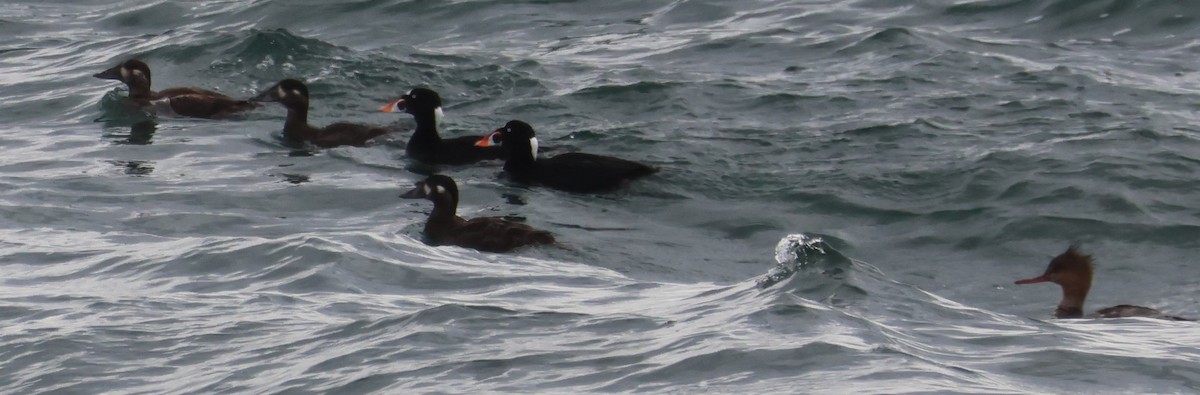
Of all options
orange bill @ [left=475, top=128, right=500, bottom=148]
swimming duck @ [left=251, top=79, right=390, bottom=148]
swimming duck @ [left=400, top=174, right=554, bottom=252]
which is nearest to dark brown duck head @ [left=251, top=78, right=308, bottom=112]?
swimming duck @ [left=251, top=79, right=390, bottom=148]

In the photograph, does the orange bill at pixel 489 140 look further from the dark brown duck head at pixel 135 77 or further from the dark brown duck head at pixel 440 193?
the dark brown duck head at pixel 135 77

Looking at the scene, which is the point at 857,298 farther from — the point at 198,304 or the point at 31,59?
the point at 31,59

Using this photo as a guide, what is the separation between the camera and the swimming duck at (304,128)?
13312 mm

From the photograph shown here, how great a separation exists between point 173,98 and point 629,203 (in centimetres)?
482

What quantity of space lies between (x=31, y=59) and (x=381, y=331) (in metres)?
11.7

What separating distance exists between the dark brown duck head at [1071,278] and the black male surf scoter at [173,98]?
7.07 meters

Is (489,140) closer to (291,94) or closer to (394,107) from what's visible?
(394,107)

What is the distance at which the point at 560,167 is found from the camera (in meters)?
12.0

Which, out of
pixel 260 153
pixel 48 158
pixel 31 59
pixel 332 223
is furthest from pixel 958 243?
pixel 31 59

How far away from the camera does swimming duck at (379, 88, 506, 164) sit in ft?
42.2

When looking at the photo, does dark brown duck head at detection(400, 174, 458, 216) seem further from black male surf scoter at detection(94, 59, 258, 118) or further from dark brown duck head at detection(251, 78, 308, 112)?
black male surf scoter at detection(94, 59, 258, 118)

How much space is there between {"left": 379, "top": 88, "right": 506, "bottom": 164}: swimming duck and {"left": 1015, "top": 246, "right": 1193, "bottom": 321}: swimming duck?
14.6 ft

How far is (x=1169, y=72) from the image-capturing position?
46.6 ft

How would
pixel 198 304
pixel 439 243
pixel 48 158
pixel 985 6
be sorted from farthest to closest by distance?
pixel 985 6
pixel 48 158
pixel 439 243
pixel 198 304
